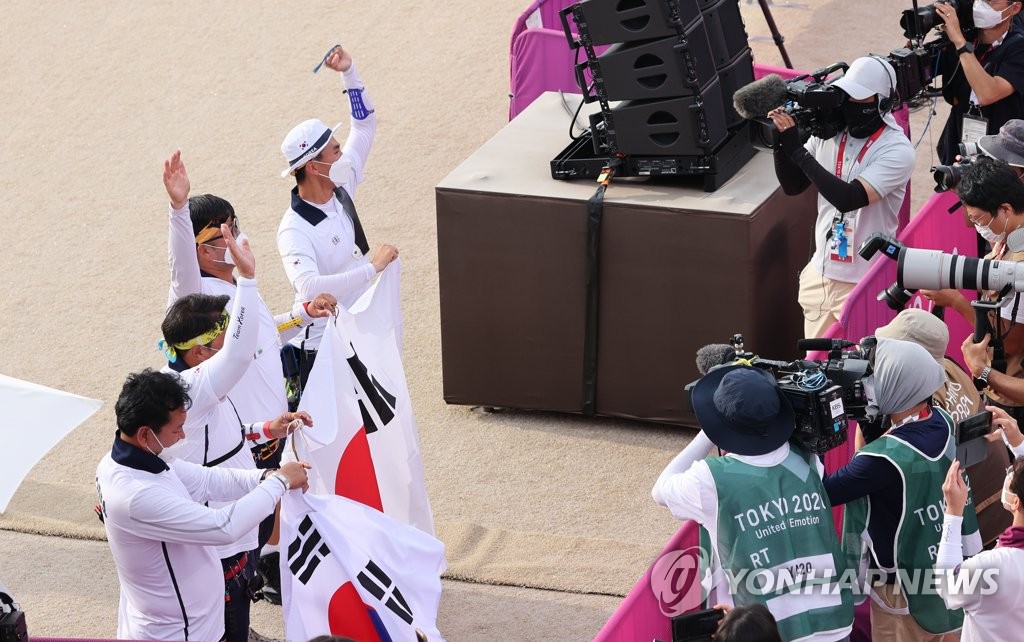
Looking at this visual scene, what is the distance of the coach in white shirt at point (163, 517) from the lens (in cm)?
450

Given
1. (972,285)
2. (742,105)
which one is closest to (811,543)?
(972,285)

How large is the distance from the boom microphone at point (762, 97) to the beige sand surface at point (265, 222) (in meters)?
1.81

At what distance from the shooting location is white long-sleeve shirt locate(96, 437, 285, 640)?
14.8 feet

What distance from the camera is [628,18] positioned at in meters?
6.91

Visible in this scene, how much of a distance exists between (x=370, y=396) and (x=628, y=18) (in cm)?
240

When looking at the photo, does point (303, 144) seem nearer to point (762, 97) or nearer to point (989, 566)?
point (762, 97)

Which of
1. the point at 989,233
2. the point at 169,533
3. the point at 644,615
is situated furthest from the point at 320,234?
the point at 989,233

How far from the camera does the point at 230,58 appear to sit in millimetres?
12469

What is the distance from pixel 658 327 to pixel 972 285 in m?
2.06

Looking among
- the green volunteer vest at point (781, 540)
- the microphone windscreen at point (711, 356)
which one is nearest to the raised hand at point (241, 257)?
the microphone windscreen at point (711, 356)

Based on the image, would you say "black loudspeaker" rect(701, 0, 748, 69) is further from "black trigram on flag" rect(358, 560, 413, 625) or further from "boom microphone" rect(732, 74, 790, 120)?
"black trigram on flag" rect(358, 560, 413, 625)

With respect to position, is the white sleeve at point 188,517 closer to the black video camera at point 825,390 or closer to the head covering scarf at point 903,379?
the black video camera at point 825,390

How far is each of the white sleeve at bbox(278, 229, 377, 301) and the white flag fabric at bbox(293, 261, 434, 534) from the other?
158 mm

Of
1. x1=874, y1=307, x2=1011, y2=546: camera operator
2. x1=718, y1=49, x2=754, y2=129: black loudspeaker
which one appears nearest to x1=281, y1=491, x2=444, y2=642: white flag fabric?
x1=874, y1=307, x2=1011, y2=546: camera operator
